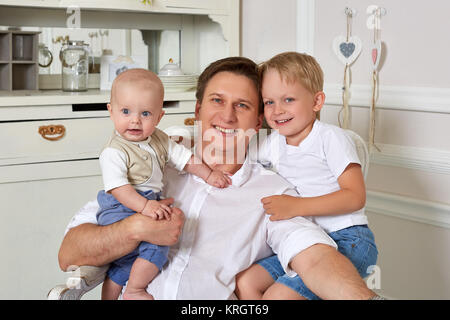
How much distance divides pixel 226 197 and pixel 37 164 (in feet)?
4.14

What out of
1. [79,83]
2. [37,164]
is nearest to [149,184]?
[37,164]

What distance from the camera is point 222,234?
156 cm

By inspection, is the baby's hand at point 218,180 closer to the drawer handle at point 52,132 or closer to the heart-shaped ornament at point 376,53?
the heart-shaped ornament at point 376,53

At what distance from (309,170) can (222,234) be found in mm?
311

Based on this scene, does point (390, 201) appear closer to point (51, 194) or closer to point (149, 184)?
point (149, 184)

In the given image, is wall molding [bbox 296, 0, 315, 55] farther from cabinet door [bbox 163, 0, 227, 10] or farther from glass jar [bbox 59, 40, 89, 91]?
glass jar [bbox 59, 40, 89, 91]

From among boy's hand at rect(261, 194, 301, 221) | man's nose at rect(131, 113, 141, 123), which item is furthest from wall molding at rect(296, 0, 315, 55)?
man's nose at rect(131, 113, 141, 123)

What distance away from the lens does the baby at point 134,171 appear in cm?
147

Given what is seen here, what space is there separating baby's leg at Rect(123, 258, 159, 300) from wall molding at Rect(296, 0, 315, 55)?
157 centimetres

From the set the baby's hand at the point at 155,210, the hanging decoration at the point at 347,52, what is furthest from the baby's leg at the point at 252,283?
the hanging decoration at the point at 347,52

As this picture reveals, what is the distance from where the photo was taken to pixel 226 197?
5.33 ft

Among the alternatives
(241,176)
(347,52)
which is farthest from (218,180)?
(347,52)

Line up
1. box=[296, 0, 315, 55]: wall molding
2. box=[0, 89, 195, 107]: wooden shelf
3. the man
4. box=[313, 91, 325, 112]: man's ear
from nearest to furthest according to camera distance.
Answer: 1. the man
2. box=[313, 91, 325, 112]: man's ear
3. box=[0, 89, 195, 107]: wooden shelf
4. box=[296, 0, 315, 55]: wall molding

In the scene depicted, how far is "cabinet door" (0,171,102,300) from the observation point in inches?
101
